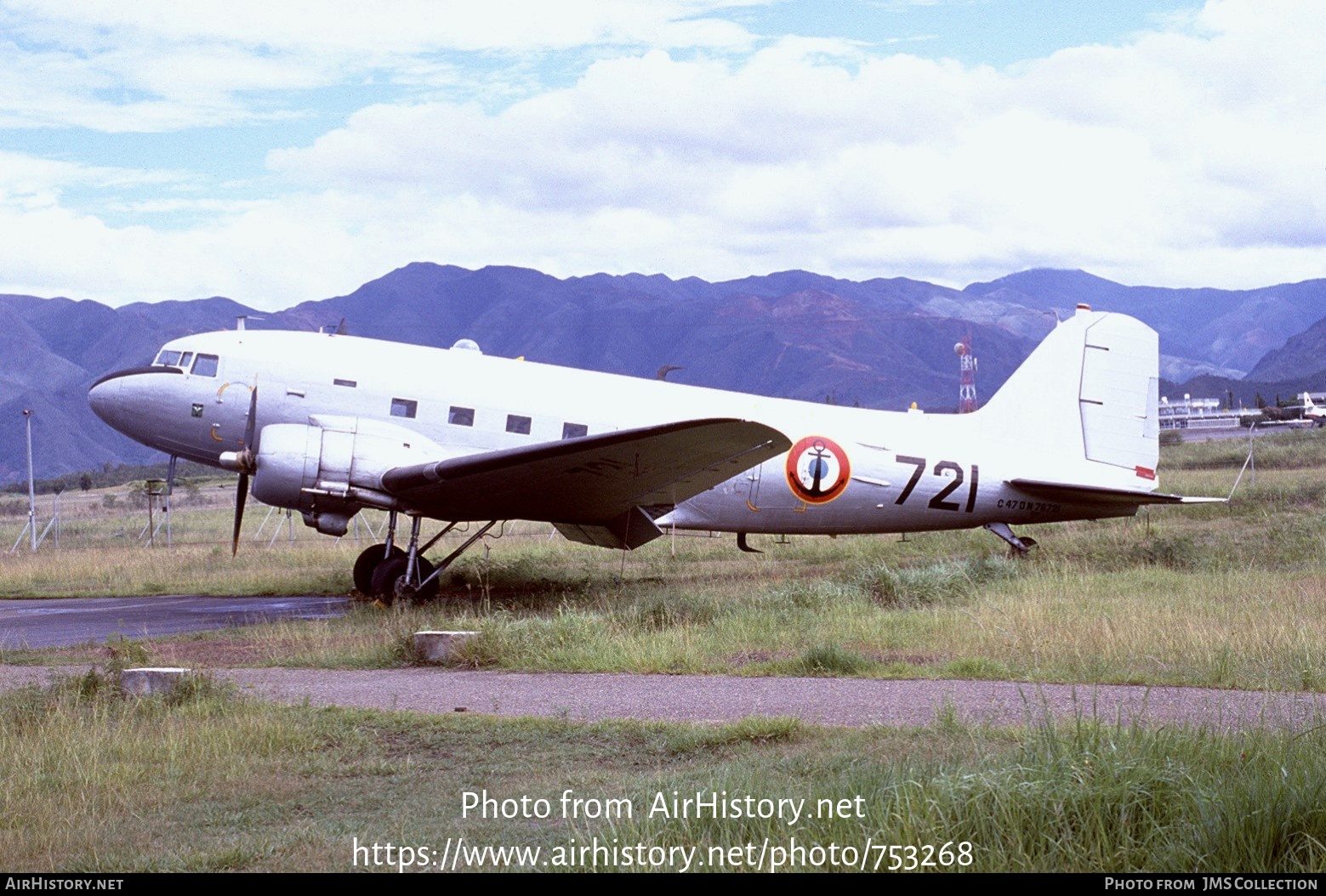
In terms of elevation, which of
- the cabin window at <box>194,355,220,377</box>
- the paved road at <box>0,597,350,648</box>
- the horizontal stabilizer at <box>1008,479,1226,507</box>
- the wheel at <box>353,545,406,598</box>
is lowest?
the paved road at <box>0,597,350,648</box>

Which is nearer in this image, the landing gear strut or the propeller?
the propeller

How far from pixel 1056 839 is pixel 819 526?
46.8ft

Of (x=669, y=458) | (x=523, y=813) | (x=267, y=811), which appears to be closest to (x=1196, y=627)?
(x=669, y=458)

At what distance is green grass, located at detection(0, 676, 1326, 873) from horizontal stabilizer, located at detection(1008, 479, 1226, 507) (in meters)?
12.8

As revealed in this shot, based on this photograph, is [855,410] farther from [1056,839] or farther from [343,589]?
[1056,839]

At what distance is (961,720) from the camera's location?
8.12 meters

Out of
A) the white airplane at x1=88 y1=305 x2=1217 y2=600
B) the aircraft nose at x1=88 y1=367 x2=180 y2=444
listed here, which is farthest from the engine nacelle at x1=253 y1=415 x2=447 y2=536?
the aircraft nose at x1=88 y1=367 x2=180 y2=444

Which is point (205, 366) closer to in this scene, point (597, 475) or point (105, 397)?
point (105, 397)

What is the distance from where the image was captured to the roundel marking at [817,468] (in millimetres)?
19219

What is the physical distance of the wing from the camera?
15.4 metres

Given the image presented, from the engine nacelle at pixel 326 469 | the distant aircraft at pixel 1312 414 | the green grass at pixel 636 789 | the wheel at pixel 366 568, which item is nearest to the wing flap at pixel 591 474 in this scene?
the engine nacelle at pixel 326 469

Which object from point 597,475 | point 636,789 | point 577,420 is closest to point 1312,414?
point 577,420

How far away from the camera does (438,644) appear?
488 inches

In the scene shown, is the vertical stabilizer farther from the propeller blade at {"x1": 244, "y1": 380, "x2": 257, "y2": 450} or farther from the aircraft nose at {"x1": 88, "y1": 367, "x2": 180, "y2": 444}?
the aircraft nose at {"x1": 88, "y1": 367, "x2": 180, "y2": 444}
